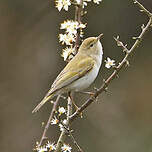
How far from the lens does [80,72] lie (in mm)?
4812

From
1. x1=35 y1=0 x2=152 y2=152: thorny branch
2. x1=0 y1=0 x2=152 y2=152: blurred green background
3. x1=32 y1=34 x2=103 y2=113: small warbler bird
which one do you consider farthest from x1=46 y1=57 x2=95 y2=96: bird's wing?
x1=0 y1=0 x2=152 y2=152: blurred green background

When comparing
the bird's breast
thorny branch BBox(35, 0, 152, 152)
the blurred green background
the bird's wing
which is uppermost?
the blurred green background

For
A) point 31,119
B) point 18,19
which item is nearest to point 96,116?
point 31,119

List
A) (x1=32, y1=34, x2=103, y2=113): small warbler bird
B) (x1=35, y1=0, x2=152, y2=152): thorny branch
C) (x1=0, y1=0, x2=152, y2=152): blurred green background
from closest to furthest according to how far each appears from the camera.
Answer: (x1=35, y1=0, x2=152, y2=152): thorny branch → (x1=32, y1=34, x2=103, y2=113): small warbler bird → (x1=0, y1=0, x2=152, y2=152): blurred green background

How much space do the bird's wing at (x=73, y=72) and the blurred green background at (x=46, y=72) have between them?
4167 millimetres

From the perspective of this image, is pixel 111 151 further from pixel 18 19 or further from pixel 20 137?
pixel 18 19

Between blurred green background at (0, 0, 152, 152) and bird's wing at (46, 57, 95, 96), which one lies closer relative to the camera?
bird's wing at (46, 57, 95, 96)

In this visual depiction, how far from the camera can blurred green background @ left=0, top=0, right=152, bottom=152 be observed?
9.15m

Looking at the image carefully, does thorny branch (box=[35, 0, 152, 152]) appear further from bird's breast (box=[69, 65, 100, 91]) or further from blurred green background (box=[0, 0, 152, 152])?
blurred green background (box=[0, 0, 152, 152])

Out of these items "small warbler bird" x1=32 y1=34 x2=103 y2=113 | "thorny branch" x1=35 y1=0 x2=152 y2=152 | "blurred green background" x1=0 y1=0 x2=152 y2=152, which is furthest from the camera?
"blurred green background" x1=0 y1=0 x2=152 y2=152

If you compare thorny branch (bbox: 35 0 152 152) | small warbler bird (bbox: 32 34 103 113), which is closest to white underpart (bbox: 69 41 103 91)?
small warbler bird (bbox: 32 34 103 113)

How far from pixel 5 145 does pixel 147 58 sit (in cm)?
352

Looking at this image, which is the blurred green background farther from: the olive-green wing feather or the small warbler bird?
the olive-green wing feather

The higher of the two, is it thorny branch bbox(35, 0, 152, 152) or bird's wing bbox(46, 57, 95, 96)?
bird's wing bbox(46, 57, 95, 96)
